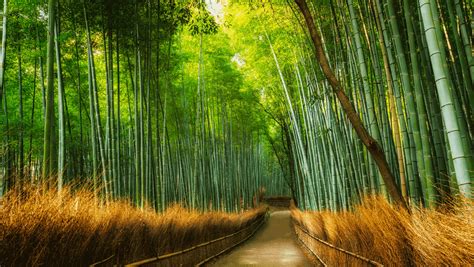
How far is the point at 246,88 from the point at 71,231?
35.1 ft

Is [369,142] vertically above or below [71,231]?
above

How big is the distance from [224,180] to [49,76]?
29.7 ft

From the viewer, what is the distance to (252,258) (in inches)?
277

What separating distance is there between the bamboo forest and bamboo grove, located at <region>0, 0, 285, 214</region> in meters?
0.05

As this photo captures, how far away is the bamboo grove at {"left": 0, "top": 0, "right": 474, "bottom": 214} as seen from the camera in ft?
9.34

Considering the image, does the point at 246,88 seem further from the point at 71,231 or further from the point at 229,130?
the point at 71,231

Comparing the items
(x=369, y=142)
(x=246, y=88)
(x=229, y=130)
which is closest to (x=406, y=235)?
(x=369, y=142)

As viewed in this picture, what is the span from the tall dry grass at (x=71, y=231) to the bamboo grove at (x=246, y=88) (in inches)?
9.8

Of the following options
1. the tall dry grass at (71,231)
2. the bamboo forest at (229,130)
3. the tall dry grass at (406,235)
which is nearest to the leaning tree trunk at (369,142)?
the bamboo forest at (229,130)

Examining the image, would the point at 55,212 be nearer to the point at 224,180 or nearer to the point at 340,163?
the point at 340,163

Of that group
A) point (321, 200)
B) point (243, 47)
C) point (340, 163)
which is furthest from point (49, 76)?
point (243, 47)

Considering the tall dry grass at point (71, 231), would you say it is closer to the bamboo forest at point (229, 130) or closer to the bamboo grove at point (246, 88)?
the bamboo forest at point (229, 130)

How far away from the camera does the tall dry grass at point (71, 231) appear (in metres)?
1.82

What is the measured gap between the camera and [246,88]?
41.7 ft
